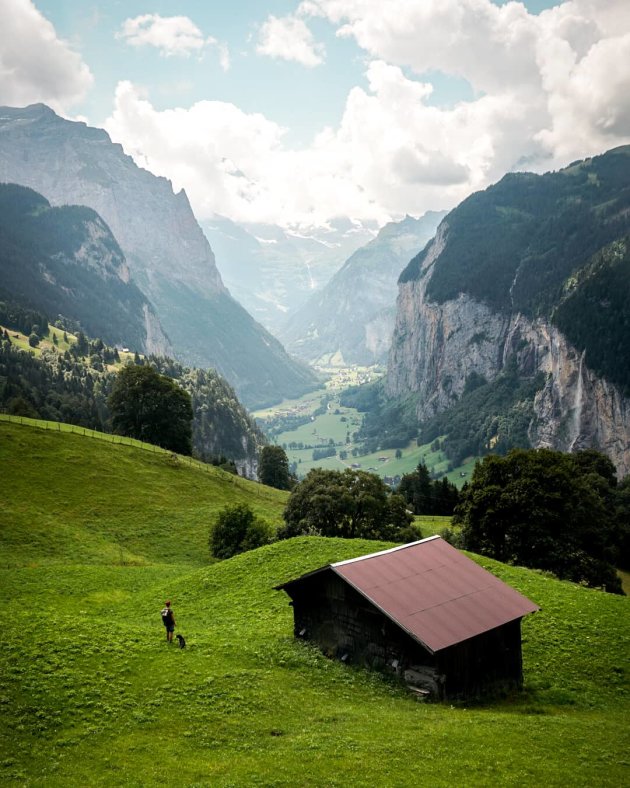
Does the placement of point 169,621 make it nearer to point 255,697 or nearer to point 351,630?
point 255,697

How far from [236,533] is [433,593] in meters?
37.9

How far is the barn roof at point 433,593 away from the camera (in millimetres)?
28328

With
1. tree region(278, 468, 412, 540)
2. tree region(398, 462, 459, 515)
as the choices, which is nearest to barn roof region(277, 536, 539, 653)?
tree region(278, 468, 412, 540)

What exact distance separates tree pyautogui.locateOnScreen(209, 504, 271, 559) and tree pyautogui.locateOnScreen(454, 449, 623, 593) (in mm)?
21779

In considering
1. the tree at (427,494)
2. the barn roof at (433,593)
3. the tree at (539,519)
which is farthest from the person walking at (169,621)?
the tree at (427,494)

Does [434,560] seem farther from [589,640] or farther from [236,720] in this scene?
[236,720]

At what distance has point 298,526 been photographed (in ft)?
222

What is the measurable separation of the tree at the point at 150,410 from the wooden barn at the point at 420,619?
8341cm

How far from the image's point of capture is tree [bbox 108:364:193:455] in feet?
370

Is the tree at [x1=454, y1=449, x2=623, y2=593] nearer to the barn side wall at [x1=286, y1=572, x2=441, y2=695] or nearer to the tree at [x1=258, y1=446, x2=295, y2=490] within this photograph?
the barn side wall at [x1=286, y1=572, x2=441, y2=695]

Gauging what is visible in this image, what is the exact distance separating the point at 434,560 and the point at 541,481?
36336 mm

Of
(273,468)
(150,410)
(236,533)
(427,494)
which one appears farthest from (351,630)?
(427,494)

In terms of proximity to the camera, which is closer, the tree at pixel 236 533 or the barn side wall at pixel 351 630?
the barn side wall at pixel 351 630

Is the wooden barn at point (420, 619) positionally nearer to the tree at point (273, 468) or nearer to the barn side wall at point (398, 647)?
the barn side wall at point (398, 647)
